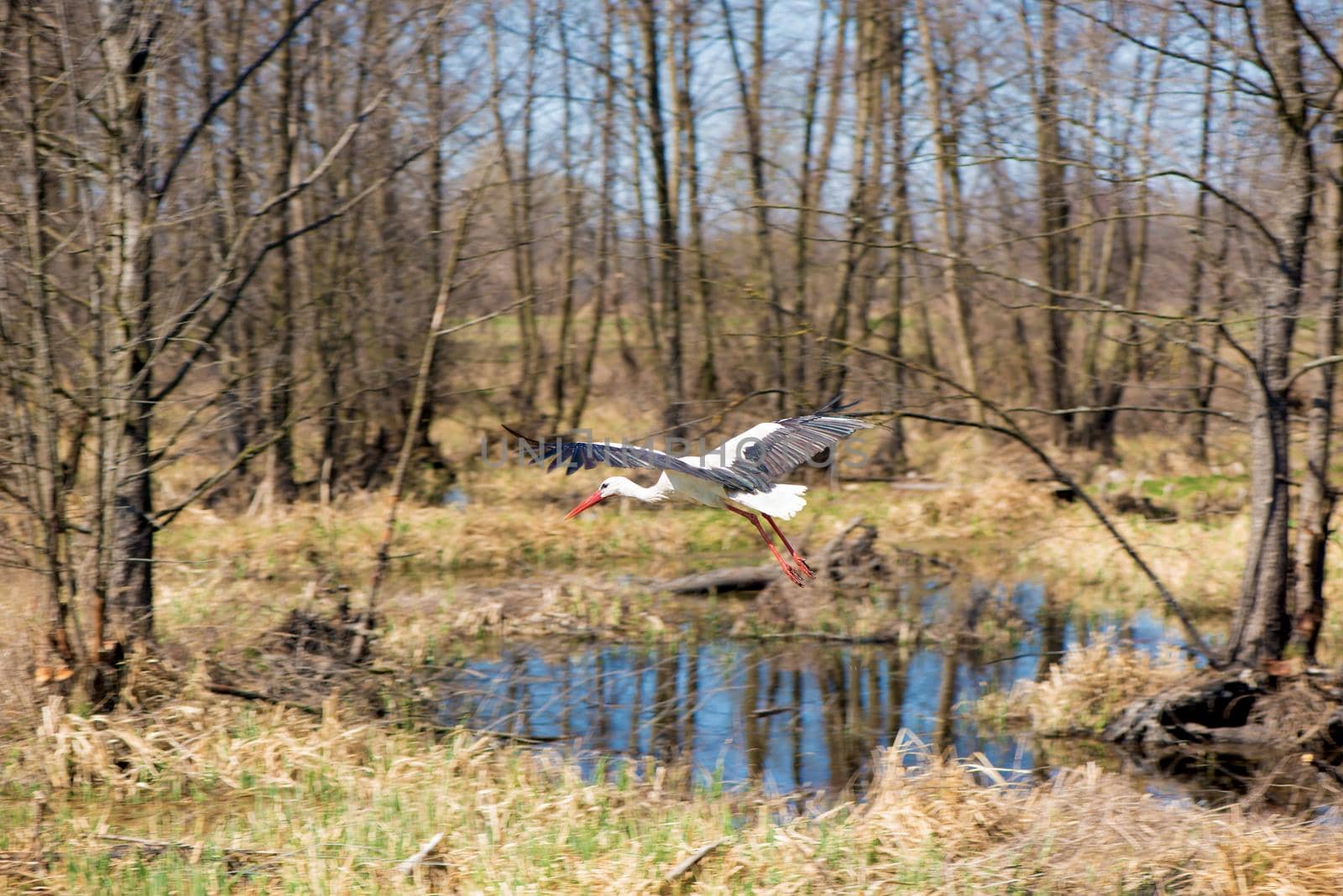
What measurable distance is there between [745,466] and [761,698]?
378cm

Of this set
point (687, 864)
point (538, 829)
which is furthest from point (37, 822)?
point (687, 864)

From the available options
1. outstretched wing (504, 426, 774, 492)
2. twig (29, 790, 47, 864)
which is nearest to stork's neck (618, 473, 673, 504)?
outstretched wing (504, 426, 774, 492)

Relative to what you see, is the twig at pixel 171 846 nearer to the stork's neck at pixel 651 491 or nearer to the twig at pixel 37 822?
the twig at pixel 37 822

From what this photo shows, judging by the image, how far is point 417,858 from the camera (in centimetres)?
518

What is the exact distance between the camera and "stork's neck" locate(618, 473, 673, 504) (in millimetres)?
6266

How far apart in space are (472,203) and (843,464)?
11.2m

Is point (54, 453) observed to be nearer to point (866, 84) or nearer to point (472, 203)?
point (472, 203)

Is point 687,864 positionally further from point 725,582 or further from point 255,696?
point 725,582

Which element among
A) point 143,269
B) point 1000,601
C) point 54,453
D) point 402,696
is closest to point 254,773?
point 402,696

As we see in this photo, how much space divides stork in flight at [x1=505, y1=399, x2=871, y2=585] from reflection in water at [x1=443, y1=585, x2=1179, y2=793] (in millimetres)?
1571

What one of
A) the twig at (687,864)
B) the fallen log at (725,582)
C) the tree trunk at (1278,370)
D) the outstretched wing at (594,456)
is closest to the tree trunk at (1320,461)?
the tree trunk at (1278,370)

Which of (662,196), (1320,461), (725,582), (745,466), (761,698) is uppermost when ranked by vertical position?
(662,196)

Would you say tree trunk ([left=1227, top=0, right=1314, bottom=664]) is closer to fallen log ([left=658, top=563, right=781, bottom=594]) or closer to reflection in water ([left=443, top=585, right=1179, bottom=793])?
reflection in water ([left=443, top=585, right=1179, bottom=793])

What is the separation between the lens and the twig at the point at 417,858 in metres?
5.14
